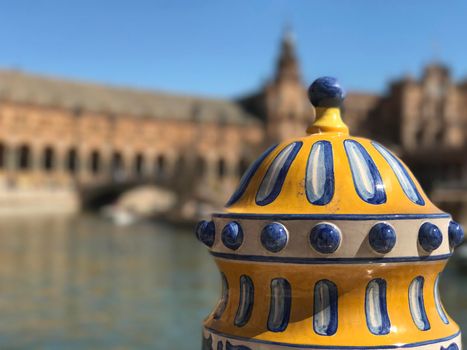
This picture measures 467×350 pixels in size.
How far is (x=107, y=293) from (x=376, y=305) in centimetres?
1235

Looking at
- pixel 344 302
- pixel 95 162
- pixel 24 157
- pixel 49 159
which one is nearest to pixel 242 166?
pixel 95 162

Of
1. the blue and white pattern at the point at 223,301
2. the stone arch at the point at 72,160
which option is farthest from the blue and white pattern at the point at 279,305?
the stone arch at the point at 72,160

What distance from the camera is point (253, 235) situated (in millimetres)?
2064

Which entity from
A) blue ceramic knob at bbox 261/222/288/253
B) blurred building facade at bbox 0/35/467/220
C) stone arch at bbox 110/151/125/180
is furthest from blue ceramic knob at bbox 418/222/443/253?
stone arch at bbox 110/151/125/180

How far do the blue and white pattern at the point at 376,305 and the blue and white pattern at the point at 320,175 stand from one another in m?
0.31

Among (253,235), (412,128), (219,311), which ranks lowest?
(219,311)

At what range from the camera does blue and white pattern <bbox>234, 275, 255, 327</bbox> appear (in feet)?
7.07

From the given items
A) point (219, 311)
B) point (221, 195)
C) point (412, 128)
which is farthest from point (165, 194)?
point (219, 311)

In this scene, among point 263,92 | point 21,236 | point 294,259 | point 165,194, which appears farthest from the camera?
point 263,92

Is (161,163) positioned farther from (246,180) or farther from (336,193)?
(336,193)

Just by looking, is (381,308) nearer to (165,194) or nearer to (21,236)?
(21,236)

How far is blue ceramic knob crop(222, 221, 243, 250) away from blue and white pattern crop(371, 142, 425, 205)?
59 centimetres

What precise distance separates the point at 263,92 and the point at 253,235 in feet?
219

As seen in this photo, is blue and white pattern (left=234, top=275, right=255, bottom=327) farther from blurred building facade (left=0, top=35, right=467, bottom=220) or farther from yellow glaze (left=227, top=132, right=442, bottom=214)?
→ blurred building facade (left=0, top=35, right=467, bottom=220)
